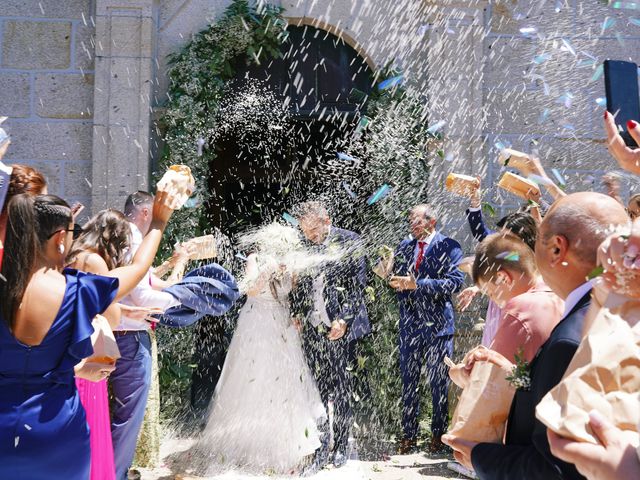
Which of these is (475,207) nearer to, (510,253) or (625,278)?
(510,253)

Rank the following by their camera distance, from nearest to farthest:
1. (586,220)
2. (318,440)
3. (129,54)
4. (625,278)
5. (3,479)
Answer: (625,278) → (586,220) → (3,479) → (318,440) → (129,54)

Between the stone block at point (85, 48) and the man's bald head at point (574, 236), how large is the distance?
6841mm

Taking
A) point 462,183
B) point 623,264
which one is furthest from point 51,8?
point 623,264

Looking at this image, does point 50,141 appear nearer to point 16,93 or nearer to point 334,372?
point 16,93

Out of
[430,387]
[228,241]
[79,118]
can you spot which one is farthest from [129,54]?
[430,387]

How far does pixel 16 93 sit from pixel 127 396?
4552mm

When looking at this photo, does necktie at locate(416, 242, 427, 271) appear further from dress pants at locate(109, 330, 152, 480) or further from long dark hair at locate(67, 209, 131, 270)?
long dark hair at locate(67, 209, 131, 270)

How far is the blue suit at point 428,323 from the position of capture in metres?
6.55

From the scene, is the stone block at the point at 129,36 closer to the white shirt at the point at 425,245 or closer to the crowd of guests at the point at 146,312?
the crowd of guests at the point at 146,312

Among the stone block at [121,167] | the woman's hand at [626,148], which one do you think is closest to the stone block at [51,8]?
the stone block at [121,167]

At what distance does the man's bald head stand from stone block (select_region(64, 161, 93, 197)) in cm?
659

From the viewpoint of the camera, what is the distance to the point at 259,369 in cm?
594

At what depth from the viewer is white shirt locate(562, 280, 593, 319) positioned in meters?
2.10

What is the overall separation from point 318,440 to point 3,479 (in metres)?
3.17
